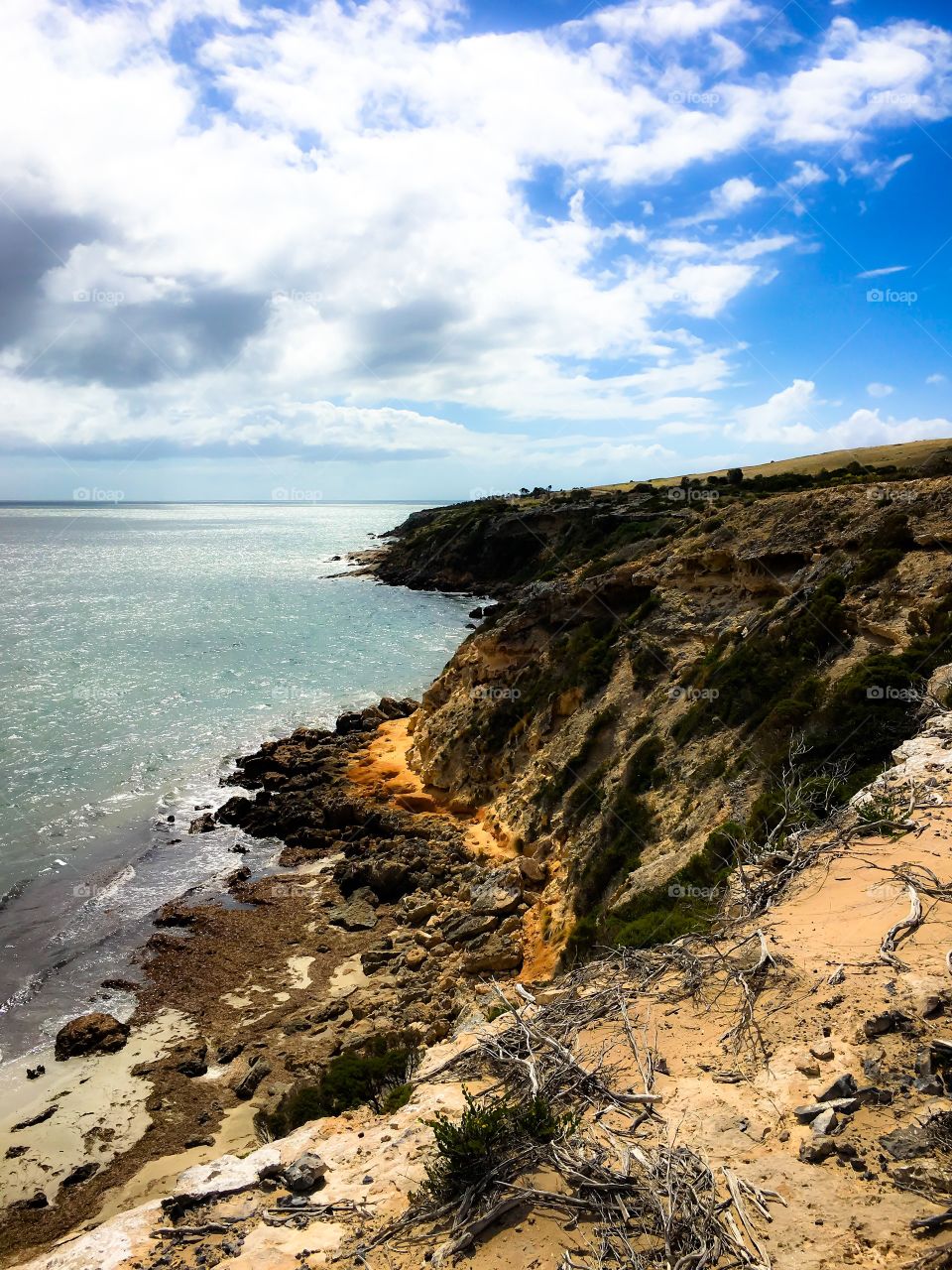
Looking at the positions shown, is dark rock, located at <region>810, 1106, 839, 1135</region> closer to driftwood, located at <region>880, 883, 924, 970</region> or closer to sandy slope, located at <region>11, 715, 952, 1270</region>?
sandy slope, located at <region>11, 715, 952, 1270</region>

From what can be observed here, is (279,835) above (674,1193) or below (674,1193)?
below

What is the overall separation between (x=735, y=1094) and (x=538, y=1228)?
6.41ft

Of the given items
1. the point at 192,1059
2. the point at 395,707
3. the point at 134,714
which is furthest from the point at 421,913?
the point at 134,714

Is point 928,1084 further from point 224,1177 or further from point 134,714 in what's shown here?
point 134,714

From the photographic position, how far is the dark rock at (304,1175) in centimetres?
640

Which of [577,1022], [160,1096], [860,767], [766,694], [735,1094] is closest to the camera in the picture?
[735,1094]

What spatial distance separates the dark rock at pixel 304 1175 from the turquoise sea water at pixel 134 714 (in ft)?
40.7

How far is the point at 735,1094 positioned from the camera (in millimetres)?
5934

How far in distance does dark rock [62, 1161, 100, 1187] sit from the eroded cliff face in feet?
30.1

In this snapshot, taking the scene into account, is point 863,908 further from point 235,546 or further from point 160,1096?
point 235,546

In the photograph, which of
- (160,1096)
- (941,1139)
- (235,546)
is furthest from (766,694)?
(235,546)

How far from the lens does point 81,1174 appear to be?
12.0 m

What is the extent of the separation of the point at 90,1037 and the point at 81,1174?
3591 mm

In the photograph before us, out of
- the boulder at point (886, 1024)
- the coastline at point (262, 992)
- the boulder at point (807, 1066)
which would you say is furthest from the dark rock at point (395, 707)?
the boulder at point (886, 1024)
